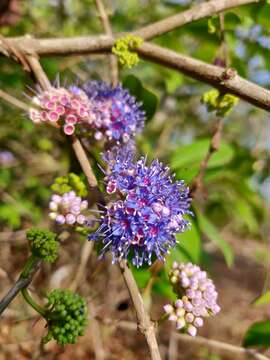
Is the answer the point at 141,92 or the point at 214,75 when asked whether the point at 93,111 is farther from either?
the point at 214,75

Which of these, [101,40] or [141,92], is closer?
[101,40]

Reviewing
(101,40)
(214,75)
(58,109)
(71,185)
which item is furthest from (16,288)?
(101,40)

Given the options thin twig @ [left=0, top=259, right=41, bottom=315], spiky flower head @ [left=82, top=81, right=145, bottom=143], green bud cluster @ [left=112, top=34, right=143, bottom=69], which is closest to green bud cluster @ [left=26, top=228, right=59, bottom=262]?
thin twig @ [left=0, top=259, right=41, bottom=315]

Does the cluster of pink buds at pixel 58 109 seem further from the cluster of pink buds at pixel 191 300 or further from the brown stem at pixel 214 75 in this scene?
the cluster of pink buds at pixel 191 300

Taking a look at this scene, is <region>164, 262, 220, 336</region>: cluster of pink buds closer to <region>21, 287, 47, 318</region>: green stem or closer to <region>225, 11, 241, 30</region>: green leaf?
<region>21, 287, 47, 318</region>: green stem

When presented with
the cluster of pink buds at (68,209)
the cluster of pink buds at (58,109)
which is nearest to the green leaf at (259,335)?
the cluster of pink buds at (68,209)

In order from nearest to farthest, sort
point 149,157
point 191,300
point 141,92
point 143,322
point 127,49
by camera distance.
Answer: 1. point 143,322
2. point 191,300
3. point 127,49
4. point 141,92
5. point 149,157

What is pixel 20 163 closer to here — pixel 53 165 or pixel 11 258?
pixel 53 165
